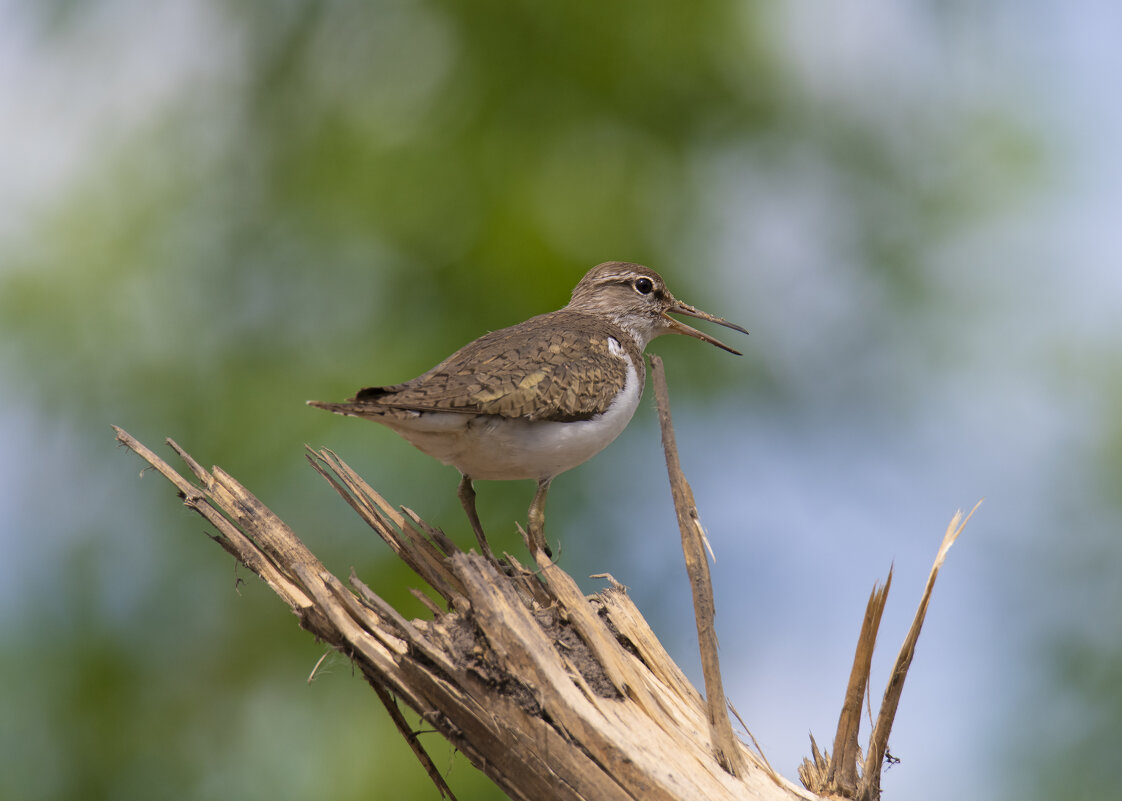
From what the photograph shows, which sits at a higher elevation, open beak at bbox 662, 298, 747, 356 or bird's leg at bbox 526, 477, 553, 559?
open beak at bbox 662, 298, 747, 356

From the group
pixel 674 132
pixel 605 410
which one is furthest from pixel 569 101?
pixel 605 410

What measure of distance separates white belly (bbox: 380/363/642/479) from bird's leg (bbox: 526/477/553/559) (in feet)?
0.71

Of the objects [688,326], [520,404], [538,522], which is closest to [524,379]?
[520,404]

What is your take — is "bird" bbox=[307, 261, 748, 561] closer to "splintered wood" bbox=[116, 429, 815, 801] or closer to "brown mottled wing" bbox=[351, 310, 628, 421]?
"brown mottled wing" bbox=[351, 310, 628, 421]

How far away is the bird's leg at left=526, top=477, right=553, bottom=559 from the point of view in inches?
249

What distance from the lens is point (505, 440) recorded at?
5.91m

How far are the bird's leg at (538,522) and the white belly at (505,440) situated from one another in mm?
217

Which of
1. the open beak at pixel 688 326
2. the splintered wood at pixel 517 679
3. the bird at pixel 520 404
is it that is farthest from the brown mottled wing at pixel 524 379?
the open beak at pixel 688 326

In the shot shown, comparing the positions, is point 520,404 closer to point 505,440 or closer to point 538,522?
point 505,440

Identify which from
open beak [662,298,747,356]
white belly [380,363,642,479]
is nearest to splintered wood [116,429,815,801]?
white belly [380,363,642,479]

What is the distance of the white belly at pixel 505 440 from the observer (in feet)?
18.8

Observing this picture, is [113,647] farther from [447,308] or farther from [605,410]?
[605,410]

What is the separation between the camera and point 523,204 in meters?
12.0

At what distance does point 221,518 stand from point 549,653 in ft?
6.29
